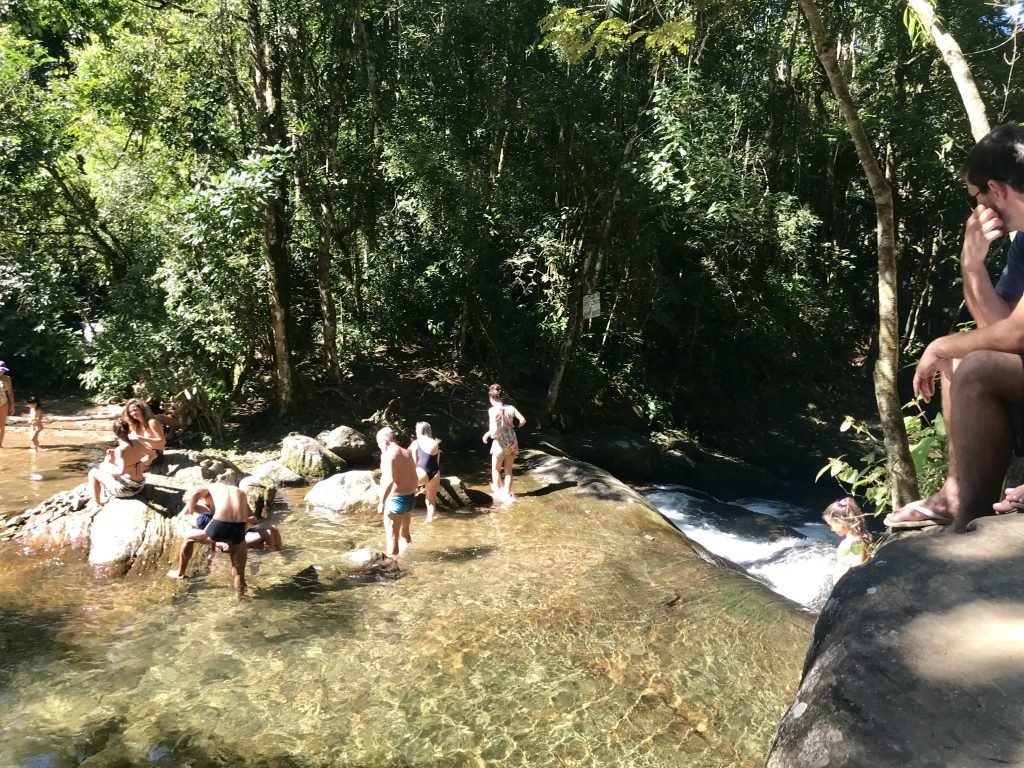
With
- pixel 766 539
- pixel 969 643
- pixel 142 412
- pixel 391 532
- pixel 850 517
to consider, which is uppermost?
pixel 969 643

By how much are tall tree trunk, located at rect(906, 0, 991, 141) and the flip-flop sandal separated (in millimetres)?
2562

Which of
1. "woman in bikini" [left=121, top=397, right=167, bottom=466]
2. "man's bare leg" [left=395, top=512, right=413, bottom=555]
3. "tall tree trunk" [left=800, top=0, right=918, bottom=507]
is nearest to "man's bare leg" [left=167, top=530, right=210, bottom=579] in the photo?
"woman in bikini" [left=121, top=397, right=167, bottom=466]

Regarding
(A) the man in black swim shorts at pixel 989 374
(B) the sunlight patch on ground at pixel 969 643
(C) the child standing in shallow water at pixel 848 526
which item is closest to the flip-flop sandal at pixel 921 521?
(A) the man in black swim shorts at pixel 989 374

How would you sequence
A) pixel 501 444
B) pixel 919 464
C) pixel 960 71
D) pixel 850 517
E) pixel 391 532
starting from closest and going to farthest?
pixel 960 71
pixel 919 464
pixel 850 517
pixel 391 532
pixel 501 444

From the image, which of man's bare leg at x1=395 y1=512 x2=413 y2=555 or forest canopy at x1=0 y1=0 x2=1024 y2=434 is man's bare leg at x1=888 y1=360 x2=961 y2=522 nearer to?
man's bare leg at x1=395 y1=512 x2=413 y2=555

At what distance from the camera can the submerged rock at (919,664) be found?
1558 mm

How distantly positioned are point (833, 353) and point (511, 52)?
539 inches

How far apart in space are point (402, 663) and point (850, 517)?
3854mm

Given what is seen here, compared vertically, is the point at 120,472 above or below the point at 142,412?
below

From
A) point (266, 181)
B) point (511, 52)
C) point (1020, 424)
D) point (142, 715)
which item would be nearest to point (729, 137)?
point (511, 52)

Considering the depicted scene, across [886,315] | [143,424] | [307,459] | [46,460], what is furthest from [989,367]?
[46,460]

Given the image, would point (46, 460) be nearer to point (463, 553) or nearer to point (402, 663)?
point (463, 553)

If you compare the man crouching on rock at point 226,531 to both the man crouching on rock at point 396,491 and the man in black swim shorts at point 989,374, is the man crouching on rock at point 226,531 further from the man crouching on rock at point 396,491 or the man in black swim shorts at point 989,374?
the man in black swim shorts at point 989,374

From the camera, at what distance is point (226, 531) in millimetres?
6375
